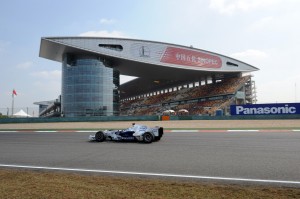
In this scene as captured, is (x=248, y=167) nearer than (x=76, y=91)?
Yes

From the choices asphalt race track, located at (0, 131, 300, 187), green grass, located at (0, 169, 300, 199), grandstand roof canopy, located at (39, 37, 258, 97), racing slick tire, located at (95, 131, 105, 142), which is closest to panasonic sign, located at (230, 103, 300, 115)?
racing slick tire, located at (95, 131, 105, 142)

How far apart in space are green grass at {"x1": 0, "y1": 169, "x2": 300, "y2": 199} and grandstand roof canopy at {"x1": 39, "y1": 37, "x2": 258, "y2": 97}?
4743cm

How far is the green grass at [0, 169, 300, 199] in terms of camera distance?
4.00 metres

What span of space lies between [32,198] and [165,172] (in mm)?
2919

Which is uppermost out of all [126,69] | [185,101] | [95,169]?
[126,69]

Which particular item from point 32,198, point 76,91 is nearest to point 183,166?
point 32,198

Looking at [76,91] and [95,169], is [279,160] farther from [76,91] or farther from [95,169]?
[76,91]

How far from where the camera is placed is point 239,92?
203ft

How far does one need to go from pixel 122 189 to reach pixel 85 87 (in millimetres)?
48624

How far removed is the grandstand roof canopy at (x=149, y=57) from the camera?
50.6 metres

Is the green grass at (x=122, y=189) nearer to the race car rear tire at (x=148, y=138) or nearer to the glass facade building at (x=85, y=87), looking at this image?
the race car rear tire at (x=148, y=138)

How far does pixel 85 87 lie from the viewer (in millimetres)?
51062

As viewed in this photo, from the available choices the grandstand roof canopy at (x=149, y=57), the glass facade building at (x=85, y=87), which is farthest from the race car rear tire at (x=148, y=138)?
the grandstand roof canopy at (x=149, y=57)

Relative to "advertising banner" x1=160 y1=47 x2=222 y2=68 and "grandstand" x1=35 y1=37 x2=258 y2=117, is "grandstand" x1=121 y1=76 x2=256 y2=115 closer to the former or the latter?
"grandstand" x1=35 y1=37 x2=258 y2=117
